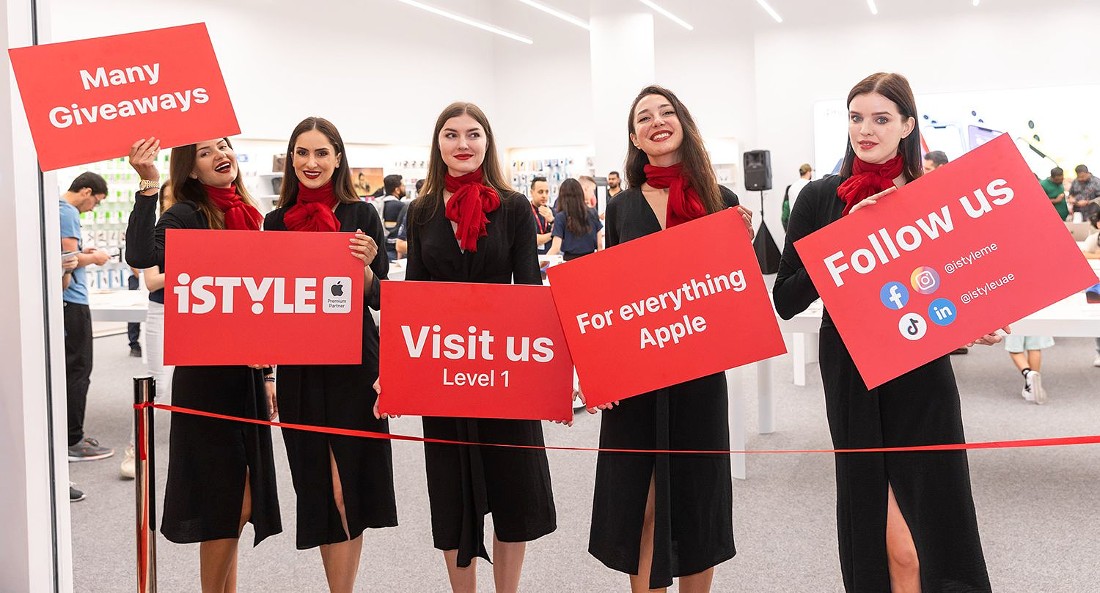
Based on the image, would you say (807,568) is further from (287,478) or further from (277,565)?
(287,478)

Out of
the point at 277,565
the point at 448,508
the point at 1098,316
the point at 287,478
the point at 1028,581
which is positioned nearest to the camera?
the point at 448,508

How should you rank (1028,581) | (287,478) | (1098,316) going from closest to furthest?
(1028,581)
(1098,316)
(287,478)

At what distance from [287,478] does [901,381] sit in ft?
11.6

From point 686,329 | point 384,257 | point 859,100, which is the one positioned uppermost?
point 859,100

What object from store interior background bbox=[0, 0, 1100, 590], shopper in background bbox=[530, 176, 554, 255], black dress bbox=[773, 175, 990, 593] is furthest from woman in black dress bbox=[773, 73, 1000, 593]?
store interior background bbox=[0, 0, 1100, 590]

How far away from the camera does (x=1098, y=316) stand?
13.3ft

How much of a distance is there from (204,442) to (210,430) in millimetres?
36

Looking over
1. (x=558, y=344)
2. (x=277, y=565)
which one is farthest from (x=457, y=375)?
(x=277, y=565)

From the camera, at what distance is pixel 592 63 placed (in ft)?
37.1

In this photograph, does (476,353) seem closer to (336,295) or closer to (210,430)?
(336,295)

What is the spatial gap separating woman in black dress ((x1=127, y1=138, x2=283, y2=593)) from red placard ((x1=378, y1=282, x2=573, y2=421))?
0.47 m

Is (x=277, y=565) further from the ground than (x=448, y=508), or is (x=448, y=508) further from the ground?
(x=448, y=508)

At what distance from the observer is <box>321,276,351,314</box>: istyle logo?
2.42 metres

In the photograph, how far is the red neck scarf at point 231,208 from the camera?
8.43 ft
